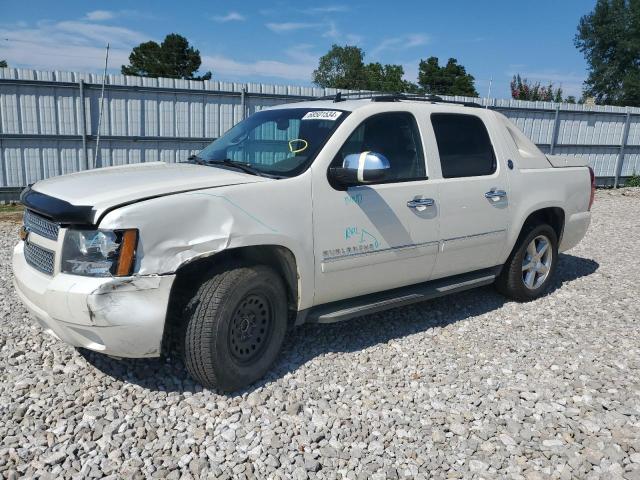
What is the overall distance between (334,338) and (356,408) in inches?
44.0

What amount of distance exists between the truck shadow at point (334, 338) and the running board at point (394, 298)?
1.35 ft

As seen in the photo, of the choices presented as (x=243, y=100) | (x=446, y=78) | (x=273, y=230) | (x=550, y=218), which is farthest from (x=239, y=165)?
(x=446, y=78)

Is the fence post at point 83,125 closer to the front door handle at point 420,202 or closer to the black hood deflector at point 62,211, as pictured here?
the black hood deflector at point 62,211

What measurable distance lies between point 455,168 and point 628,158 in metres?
15.8

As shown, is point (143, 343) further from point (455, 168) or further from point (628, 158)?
point (628, 158)

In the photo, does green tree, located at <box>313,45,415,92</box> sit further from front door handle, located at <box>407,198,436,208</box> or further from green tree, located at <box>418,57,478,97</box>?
front door handle, located at <box>407,198,436,208</box>

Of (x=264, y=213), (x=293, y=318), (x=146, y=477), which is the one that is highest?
(x=264, y=213)

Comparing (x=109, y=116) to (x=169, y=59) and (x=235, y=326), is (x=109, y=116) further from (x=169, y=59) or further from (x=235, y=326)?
(x=169, y=59)

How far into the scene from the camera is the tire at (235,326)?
3451 millimetres

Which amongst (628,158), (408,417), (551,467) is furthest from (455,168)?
(628,158)

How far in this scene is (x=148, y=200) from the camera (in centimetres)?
324

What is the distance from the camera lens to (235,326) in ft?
11.9

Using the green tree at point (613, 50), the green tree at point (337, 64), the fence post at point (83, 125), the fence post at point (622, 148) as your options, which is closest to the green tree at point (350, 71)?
the green tree at point (337, 64)

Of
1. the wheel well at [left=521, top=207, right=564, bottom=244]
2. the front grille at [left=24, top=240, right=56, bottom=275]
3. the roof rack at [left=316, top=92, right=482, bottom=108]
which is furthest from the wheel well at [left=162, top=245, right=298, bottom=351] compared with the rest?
the wheel well at [left=521, top=207, right=564, bottom=244]
